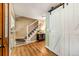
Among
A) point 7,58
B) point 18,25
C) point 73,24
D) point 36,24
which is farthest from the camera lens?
point 36,24

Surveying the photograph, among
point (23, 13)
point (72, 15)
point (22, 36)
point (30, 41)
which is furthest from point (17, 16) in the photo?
point (72, 15)

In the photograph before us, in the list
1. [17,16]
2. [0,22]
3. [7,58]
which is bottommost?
[7,58]

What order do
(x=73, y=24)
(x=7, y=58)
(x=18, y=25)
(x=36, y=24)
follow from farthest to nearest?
(x=36, y=24), (x=18, y=25), (x=73, y=24), (x=7, y=58)

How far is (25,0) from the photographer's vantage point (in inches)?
31.4

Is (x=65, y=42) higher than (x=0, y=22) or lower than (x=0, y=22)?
lower

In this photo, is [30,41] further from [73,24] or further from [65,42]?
[73,24]

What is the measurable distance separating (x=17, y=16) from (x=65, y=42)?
27.7 inches

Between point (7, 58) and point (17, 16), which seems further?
point (17, 16)

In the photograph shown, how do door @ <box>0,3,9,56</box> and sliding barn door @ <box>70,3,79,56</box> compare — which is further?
sliding barn door @ <box>70,3,79,56</box>

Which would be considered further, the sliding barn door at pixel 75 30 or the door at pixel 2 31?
the sliding barn door at pixel 75 30

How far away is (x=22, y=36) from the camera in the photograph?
1.48 metres

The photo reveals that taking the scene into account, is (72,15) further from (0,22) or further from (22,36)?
(0,22)

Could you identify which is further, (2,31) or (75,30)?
(75,30)

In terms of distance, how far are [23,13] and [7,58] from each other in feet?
2.59
